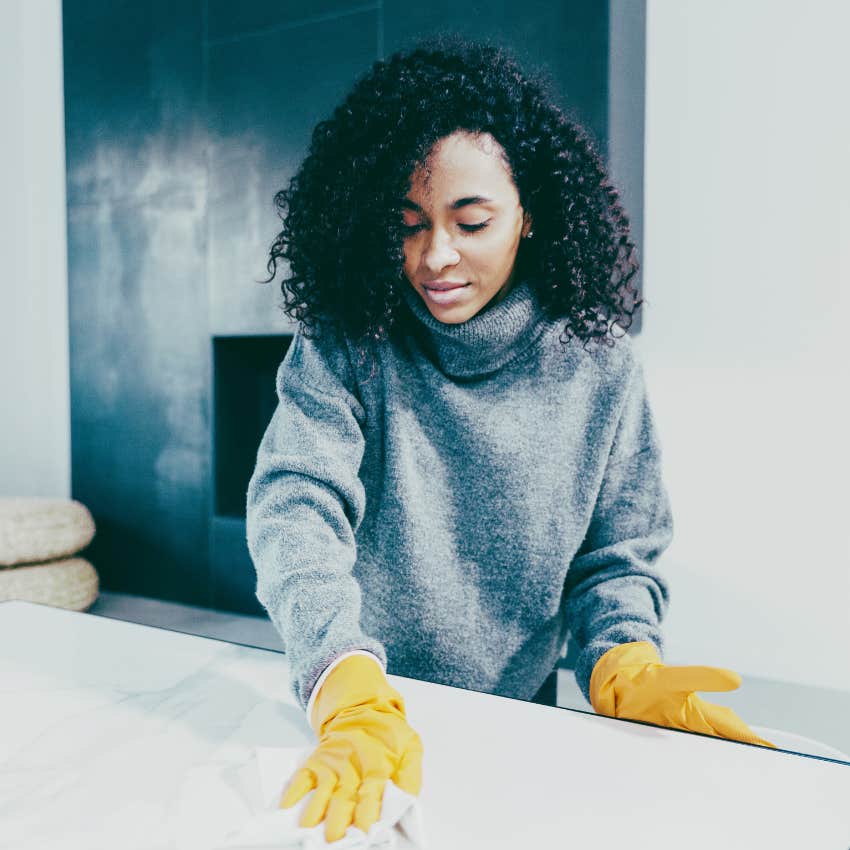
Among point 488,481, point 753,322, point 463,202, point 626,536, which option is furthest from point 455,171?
point 753,322

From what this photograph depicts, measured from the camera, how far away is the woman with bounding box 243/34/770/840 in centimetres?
85

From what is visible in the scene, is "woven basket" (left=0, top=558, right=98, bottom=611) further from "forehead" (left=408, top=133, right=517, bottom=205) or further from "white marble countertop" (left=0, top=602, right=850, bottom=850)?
"forehead" (left=408, top=133, right=517, bottom=205)

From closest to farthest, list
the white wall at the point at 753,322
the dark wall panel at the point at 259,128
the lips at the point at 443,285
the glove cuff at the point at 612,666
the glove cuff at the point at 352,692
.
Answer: the glove cuff at the point at 352,692 → the glove cuff at the point at 612,666 → the lips at the point at 443,285 → the white wall at the point at 753,322 → the dark wall panel at the point at 259,128

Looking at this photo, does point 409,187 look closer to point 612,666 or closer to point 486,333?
point 486,333

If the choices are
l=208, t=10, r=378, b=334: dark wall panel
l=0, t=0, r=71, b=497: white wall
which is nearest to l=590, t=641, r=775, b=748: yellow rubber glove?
l=208, t=10, r=378, b=334: dark wall panel

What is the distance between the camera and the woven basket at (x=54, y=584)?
2.26 m

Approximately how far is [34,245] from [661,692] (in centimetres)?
288

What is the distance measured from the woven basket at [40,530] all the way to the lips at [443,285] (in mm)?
1853

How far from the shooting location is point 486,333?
92 centimetres

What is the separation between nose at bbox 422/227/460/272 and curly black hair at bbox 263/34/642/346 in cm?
4

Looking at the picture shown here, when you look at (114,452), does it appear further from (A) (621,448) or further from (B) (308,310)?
(A) (621,448)

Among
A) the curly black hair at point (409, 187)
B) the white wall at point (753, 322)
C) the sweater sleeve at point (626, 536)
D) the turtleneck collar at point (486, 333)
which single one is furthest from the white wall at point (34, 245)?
the sweater sleeve at point (626, 536)

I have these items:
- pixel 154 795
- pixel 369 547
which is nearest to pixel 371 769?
pixel 154 795

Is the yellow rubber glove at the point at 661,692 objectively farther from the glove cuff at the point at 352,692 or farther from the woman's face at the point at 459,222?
the woman's face at the point at 459,222
